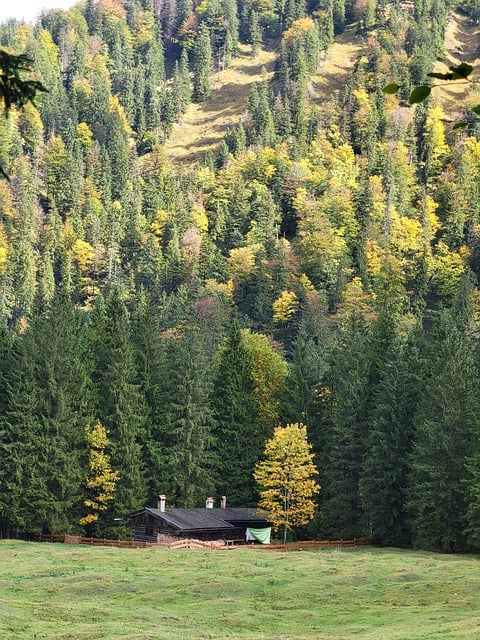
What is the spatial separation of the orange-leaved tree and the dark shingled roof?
50.4 inches

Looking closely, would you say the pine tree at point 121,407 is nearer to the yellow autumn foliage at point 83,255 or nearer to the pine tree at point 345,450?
the pine tree at point 345,450

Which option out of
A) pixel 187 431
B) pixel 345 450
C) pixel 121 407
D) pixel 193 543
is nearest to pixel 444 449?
pixel 345 450

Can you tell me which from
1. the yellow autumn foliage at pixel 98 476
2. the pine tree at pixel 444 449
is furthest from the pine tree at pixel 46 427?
the pine tree at pixel 444 449

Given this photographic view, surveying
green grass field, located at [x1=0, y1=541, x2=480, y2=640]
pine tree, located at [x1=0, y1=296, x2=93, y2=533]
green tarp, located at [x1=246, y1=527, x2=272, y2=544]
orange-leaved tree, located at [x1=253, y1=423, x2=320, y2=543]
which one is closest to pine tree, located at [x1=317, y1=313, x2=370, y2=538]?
orange-leaved tree, located at [x1=253, y1=423, x2=320, y2=543]

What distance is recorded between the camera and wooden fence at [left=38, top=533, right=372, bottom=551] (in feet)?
222

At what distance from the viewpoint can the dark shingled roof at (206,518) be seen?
6962 cm

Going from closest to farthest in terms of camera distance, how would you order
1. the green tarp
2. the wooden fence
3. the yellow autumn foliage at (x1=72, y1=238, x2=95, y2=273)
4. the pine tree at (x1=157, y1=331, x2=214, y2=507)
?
the wooden fence
the green tarp
the pine tree at (x1=157, y1=331, x2=214, y2=507)
the yellow autumn foliage at (x1=72, y1=238, x2=95, y2=273)

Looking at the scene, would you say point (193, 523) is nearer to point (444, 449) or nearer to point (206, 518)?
point (206, 518)

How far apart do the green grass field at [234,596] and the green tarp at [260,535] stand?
1348 centimetres

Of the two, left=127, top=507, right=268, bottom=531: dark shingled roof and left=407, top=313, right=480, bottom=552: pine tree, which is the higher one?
left=407, top=313, right=480, bottom=552: pine tree

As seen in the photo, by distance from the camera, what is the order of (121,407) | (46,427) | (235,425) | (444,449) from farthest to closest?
(235,425)
(121,407)
(46,427)
(444,449)

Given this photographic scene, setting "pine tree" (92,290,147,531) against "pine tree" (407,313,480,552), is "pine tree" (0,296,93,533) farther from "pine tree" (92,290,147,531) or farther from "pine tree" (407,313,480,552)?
"pine tree" (407,313,480,552)

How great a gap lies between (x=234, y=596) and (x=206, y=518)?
91.4 ft

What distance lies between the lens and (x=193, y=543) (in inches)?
2667
